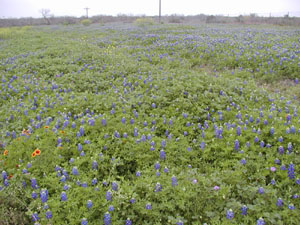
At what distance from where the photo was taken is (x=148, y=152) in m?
3.95

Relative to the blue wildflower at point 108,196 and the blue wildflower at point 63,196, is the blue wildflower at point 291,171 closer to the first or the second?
the blue wildflower at point 108,196

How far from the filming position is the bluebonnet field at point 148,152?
2.90 meters

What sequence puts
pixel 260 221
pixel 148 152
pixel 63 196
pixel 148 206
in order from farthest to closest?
pixel 148 152, pixel 63 196, pixel 148 206, pixel 260 221

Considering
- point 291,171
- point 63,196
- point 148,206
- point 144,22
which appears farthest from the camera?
point 144,22

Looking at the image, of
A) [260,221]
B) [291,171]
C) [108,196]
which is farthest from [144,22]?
[260,221]

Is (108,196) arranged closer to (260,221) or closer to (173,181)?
(173,181)

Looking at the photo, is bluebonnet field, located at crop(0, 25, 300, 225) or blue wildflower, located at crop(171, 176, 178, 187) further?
blue wildflower, located at crop(171, 176, 178, 187)

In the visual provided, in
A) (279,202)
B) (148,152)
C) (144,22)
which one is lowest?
(279,202)

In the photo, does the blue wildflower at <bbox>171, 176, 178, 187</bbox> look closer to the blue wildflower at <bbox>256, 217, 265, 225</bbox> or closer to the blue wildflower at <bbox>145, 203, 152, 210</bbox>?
the blue wildflower at <bbox>145, 203, 152, 210</bbox>

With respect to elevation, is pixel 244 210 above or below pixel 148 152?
below

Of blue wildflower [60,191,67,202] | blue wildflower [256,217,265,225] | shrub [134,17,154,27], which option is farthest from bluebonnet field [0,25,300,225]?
shrub [134,17,154,27]

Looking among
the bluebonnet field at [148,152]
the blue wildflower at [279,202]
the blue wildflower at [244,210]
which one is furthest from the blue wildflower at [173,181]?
the blue wildflower at [279,202]

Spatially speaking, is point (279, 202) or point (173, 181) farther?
Result: point (173, 181)

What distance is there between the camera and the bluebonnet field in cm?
290
